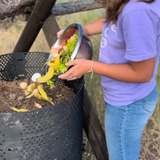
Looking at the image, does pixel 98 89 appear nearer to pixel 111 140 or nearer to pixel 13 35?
pixel 111 140

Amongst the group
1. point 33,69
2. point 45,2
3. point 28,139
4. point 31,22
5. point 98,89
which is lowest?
point 98,89

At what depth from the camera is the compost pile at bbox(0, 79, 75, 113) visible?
1.30m

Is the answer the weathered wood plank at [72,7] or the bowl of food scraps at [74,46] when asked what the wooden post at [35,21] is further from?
the bowl of food scraps at [74,46]

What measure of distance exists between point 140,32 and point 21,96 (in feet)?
2.99

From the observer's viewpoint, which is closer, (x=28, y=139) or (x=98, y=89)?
(x=28, y=139)

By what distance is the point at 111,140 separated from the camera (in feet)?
3.88

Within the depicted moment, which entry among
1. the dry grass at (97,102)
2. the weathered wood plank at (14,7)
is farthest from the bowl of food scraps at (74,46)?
the dry grass at (97,102)

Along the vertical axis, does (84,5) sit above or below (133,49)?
below

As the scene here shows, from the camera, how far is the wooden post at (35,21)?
5.65 ft

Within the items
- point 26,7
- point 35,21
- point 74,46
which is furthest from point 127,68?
point 26,7

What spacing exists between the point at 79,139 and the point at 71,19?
2.68 meters

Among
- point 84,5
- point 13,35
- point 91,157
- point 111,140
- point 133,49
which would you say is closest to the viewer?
point 133,49

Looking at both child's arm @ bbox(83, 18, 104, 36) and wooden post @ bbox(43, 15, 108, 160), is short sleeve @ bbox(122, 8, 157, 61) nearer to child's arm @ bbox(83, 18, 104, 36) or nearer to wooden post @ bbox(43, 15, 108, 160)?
child's arm @ bbox(83, 18, 104, 36)

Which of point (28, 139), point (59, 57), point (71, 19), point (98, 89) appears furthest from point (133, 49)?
point (71, 19)
